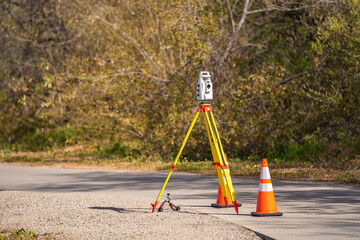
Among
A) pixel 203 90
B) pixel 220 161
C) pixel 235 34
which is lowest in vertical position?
pixel 220 161

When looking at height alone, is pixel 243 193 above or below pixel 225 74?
below

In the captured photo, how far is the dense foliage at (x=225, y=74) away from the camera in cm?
1917

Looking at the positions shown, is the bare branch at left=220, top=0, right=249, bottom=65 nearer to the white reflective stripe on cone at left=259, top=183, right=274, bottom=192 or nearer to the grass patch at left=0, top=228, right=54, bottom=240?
the white reflective stripe on cone at left=259, top=183, right=274, bottom=192

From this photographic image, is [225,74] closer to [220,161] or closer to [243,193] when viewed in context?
[243,193]

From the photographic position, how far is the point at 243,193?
12812mm

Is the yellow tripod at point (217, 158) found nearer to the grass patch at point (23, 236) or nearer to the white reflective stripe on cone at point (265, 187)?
the white reflective stripe on cone at point (265, 187)

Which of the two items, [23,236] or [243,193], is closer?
[23,236]

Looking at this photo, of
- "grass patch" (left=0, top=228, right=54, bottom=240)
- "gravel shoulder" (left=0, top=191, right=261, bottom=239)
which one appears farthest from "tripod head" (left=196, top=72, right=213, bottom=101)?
"grass patch" (left=0, top=228, right=54, bottom=240)

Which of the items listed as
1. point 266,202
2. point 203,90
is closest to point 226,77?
point 203,90

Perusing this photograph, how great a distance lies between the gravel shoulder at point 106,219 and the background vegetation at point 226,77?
741 centimetres

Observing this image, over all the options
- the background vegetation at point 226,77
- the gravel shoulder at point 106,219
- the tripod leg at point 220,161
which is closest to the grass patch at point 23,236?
the gravel shoulder at point 106,219

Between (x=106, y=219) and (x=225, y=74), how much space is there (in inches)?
470

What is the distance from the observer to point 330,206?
10.7 metres

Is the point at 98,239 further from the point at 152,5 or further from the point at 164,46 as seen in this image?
the point at 152,5
